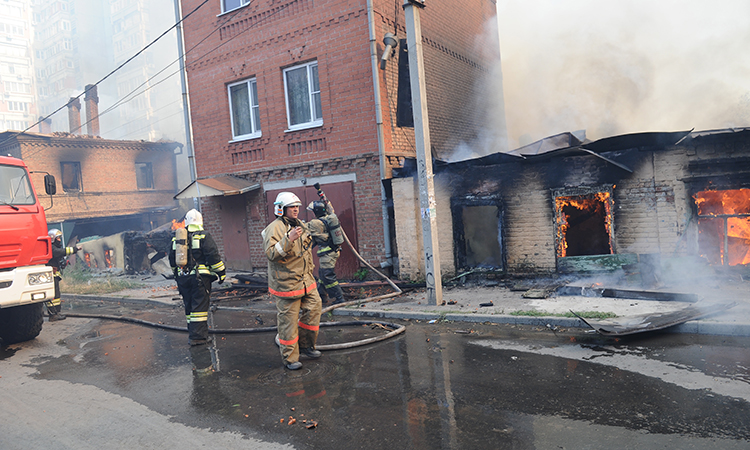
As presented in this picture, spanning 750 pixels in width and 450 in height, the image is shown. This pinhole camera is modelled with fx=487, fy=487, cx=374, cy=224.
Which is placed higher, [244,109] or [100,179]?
[244,109]

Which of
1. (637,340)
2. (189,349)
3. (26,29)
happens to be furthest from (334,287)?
(26,29)

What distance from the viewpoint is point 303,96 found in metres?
12.2

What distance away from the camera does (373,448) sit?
3514 mm

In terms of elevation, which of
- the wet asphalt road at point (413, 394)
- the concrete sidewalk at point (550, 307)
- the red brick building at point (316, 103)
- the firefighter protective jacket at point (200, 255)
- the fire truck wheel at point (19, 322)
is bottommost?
the wet asphalt road at point (413, 394)

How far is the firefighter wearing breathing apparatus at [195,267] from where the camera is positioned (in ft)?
21.6

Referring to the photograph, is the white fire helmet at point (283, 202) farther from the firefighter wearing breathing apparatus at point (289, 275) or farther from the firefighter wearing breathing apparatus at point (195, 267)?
the firefighter wearing breathing apparatus at point (195, 267)

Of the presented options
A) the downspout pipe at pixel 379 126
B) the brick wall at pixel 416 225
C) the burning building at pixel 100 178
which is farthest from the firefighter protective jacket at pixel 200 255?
the burning building at pixel 100 178

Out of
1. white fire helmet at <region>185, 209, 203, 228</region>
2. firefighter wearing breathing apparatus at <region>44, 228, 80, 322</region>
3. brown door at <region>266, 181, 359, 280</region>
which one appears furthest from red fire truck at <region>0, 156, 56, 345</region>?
brown door at <region>266, 181, 359, 280</region>

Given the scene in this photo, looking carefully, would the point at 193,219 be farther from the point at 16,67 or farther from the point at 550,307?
the point at 16,67

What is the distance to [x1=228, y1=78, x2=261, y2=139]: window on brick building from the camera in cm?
1321

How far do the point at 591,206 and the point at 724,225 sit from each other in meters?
2.14

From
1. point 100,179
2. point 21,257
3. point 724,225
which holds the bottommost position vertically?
point 724,225

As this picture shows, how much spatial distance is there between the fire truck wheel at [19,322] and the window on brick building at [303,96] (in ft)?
22.5

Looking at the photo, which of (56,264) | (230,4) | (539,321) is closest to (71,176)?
(230,4)
